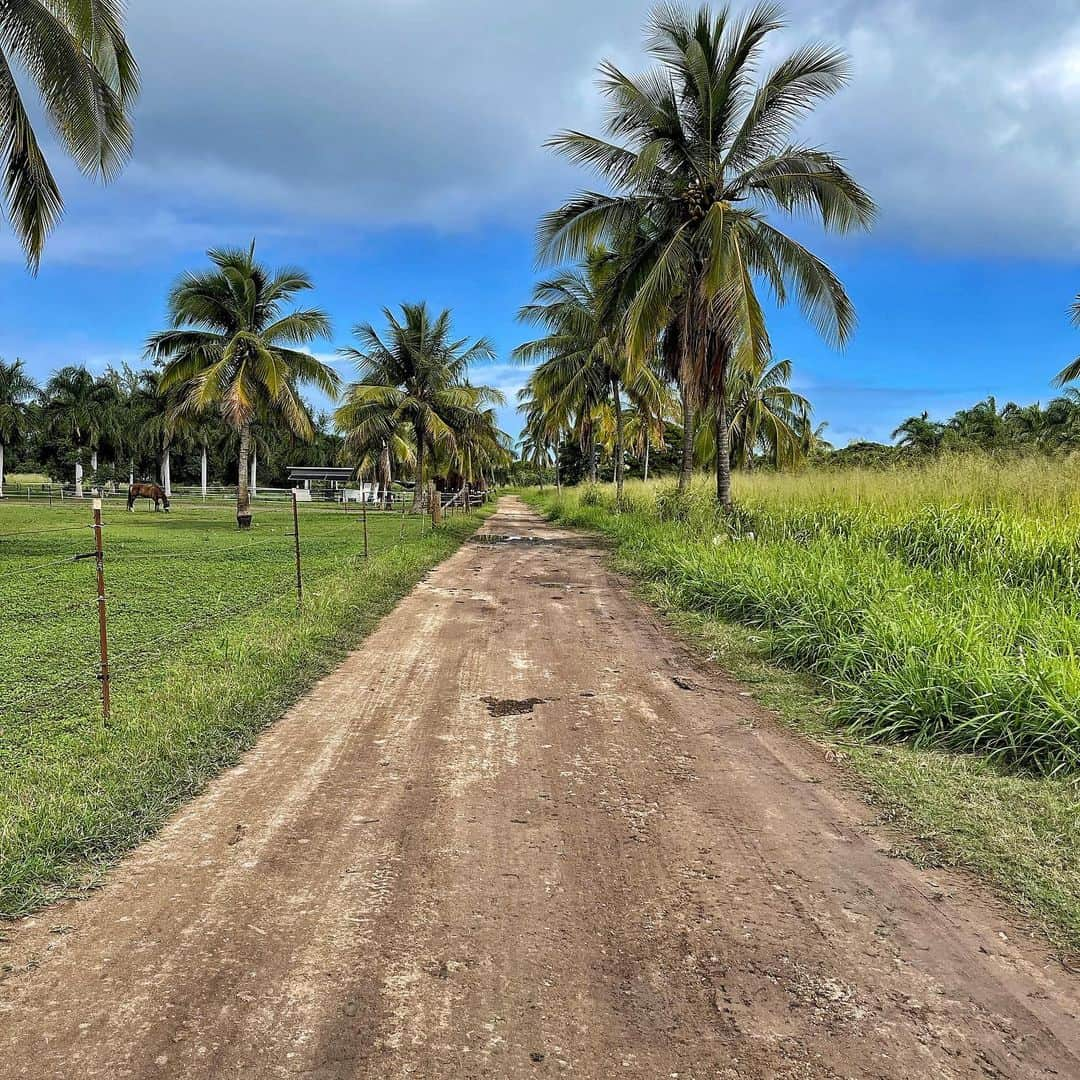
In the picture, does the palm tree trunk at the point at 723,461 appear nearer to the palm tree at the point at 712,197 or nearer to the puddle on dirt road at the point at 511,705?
→ the palm tree at the point at 712,197

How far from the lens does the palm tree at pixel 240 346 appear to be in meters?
21.2

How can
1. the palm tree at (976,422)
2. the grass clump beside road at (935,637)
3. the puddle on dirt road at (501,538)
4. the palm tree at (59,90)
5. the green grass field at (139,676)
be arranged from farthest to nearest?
the palm tree at (976,422), the puddle on dirt road at (501,538), the palm tree at (59,90), the grass clump beside road at (935,637), the green grass field at (139,676)

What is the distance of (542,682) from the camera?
5676 mm

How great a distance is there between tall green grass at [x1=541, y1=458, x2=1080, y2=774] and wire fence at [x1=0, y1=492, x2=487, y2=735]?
493 centimetres

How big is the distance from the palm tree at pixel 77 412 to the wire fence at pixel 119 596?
95.4ft

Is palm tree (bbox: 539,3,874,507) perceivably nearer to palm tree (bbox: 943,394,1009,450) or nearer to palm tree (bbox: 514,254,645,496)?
palm tree (bbox: 514,254,645,496)

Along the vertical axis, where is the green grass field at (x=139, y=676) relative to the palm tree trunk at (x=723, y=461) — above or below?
below

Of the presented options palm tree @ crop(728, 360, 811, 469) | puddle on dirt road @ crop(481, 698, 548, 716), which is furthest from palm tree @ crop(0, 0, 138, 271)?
palm tree @ crop(728, 360, 811, 469)

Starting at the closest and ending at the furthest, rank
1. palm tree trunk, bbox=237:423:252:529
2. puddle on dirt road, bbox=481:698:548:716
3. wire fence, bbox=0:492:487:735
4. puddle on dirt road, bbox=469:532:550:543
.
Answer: puddle on dirt road, bbox=481:698:548:716 < wire fence, bbox=0:492:487:735 < puddle on dirt road, bbox=469:532:550:543 < palm tree trunk, bbox=237:423:252:529

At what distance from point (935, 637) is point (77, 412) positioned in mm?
49751

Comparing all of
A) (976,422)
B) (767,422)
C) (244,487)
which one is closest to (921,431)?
(976,422)

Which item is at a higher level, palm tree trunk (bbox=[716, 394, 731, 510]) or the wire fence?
palm tree trunk (bbox=[716, 394, 731, 510])

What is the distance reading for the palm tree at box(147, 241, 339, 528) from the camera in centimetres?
2120

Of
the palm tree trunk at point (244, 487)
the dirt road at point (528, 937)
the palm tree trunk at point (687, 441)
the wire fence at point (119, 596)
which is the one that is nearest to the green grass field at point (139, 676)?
the wire fence at point (119, 596)
